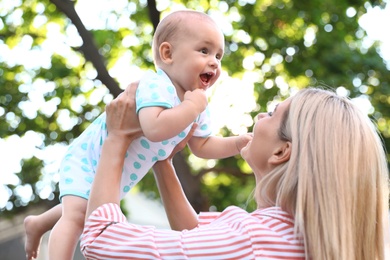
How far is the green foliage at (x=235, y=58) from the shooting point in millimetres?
10695

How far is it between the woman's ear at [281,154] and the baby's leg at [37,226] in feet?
3.48

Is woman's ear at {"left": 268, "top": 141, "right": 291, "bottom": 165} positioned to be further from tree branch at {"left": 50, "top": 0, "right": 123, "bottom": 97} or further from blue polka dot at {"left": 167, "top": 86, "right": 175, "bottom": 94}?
tree branch at {"left": 50, "top": 0, "right": 123, "bottom": 97}

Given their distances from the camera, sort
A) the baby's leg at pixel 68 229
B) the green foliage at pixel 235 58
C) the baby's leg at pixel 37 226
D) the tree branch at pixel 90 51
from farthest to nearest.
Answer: the green foliage at pixel 235 58, the tree branch at pixel 90 51, the baby's leg at pixel 37 226, the baby's leg at pixel 68 229

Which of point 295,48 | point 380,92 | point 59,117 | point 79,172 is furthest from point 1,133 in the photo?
point 79,172

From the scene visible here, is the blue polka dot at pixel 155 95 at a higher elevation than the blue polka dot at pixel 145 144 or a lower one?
higher

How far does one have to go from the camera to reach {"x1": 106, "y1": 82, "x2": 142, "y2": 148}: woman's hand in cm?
268

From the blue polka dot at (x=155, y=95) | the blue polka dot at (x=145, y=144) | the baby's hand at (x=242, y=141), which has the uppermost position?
the blue polka dot at (x=155, y=95)

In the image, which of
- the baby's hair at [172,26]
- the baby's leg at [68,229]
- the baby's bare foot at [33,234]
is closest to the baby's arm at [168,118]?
the baby's hair at [172,26]

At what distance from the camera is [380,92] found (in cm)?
1090

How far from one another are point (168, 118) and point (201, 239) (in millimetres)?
508

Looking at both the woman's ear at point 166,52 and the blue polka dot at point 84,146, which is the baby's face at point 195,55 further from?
the blue polka dot at point 84,146

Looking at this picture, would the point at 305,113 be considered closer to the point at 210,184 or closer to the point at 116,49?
the point at 116,49

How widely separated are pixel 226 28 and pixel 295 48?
0.99m

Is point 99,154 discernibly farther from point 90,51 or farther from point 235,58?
point 235,58
